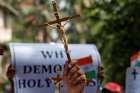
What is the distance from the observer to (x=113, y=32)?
12203mm

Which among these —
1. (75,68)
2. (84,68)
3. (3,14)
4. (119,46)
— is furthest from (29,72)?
(3,14)

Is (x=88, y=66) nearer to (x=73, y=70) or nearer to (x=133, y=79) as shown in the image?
(x=133, y=79)

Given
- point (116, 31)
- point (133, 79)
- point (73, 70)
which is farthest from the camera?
point (116, 31)

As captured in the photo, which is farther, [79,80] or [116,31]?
[116,31]

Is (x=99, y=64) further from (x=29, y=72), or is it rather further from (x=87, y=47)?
(x=29, y=72)

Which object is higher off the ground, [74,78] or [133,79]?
[74,78]

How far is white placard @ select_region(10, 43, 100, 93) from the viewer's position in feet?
19.0

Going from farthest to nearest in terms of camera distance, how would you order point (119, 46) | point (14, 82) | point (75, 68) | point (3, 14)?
point (3, 14), point (119, 46), point (14, 82), point (75, 68)

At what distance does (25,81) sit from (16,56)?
0.70 ft

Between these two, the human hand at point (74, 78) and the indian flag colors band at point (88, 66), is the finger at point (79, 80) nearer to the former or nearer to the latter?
the human hand at point (74, 78)

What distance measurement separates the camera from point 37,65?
230 inches

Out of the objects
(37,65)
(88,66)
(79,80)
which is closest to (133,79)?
(88,66)

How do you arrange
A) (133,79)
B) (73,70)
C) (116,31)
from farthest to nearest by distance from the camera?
(116,31) → (133,79) → (73,70)

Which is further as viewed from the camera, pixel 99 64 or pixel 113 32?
pixel 113 32
